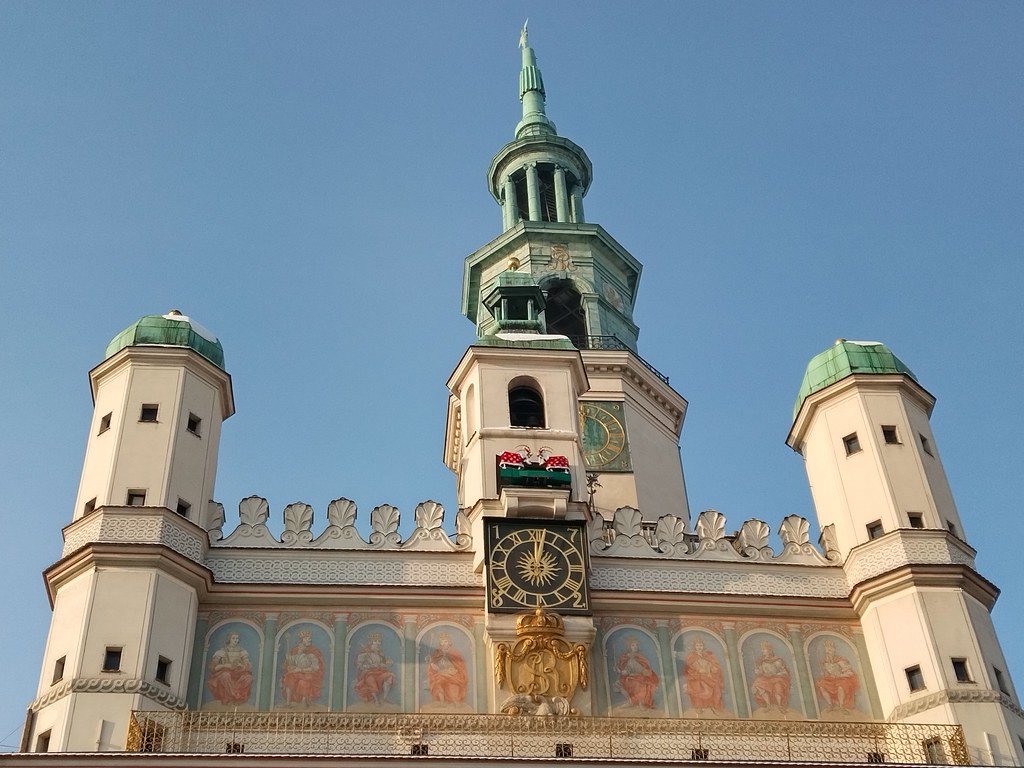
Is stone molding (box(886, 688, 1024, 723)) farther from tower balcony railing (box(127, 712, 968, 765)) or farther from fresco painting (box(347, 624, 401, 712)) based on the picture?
fresco painting (box(347, 624, 401, 712))

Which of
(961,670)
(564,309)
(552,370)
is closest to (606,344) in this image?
(564,309)

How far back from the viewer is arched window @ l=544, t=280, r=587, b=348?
35969 millimetres

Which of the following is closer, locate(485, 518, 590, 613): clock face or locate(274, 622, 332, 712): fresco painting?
locate(274, 622, 332, 712): fresco painting

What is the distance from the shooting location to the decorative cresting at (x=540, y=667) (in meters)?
20.5

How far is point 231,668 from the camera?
20.9 metres

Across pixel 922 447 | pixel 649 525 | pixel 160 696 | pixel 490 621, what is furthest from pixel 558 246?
pixel 160 696

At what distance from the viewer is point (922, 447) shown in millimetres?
24578

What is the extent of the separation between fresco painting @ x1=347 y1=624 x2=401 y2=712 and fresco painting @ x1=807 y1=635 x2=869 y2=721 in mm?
6212

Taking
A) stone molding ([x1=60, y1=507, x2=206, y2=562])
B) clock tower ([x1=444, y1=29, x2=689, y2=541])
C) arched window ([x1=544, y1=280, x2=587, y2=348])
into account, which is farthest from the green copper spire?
stone molding ([x1=60, y1=507, x2=206, y2=562])

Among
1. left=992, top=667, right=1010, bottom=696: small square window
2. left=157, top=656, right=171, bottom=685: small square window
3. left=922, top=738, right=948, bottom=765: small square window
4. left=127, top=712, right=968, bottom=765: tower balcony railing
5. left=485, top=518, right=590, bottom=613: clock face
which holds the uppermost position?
left=485, top=518, right=590, bottom=613: clock face

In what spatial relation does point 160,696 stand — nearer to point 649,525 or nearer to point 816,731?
point 816,731

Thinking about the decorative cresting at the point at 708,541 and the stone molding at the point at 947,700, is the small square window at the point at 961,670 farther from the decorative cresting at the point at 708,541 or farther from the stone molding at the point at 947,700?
the decorative cresting at the point at 708,541

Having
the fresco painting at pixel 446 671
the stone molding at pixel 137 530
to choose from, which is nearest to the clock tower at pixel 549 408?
the fresco painting at pixel 446 671

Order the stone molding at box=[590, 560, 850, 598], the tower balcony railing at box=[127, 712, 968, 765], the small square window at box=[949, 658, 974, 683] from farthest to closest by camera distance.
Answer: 1. the stone molding at box=[590, 560, 850, 598]
2. the small square window at box=[949, 658, 974, 683]
3. the tower balcony railing at box=[127, 712, 968, 765]
